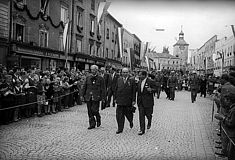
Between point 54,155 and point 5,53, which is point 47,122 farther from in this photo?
point 5,53

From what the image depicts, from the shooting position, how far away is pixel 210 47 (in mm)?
49656

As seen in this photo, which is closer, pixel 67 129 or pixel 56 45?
pixel 67 129

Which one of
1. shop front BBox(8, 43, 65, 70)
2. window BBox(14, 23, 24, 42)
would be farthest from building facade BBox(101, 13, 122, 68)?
window BBox(14, 23, 24, 42)

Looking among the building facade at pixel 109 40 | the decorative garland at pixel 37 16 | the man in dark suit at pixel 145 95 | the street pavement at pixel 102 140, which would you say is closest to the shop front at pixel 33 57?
the decorative garland at pixel 37 16

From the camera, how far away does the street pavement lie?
18.0 feet

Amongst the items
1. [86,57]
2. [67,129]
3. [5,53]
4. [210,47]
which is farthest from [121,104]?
[210,47]

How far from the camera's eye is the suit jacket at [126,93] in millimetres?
7816

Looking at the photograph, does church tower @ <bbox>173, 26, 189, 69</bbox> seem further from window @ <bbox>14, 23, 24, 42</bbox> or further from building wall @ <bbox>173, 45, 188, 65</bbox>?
window @ <bbox>14, 23, 24, 42</bbox>

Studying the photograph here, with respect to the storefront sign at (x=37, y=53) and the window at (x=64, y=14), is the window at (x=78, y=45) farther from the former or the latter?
the storefront sign at (x=37, y=53)

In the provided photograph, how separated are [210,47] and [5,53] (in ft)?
140

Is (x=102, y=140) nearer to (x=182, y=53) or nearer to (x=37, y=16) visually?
(x=37, y=16)

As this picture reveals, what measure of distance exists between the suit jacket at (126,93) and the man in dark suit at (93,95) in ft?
2.03

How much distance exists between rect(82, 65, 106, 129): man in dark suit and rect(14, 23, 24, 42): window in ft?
32.3

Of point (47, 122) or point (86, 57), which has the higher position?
point (86, 57)
